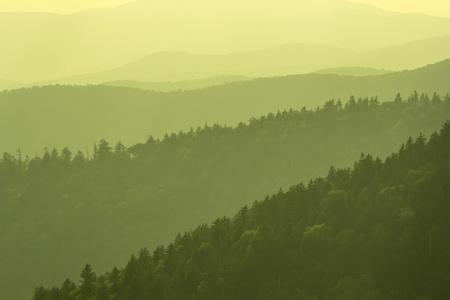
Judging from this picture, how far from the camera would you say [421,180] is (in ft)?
371

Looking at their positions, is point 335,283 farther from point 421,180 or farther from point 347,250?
point 421,180

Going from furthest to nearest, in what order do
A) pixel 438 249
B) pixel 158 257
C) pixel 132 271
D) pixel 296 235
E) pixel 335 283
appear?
1. pixel 158 257
2. pixel 132 271
3. pixel 296 235
4. pixel 335 283
5. pixel 438 249

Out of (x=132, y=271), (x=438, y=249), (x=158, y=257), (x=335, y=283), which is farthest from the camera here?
(x=158, y=257)

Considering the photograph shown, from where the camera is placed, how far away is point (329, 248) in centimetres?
10781

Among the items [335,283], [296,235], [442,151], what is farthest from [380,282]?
[442,151]

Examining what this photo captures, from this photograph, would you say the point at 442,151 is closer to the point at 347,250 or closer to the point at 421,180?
the point at 421,180

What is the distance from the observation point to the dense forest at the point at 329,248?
9625 cm

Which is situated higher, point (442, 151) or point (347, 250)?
point (442, 151)

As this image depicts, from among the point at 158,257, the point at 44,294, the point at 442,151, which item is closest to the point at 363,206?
the point at 442,151

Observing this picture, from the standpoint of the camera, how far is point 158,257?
433 ft

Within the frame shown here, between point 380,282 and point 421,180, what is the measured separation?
77.2 feet

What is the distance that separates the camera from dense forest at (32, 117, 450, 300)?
9625 centimetres

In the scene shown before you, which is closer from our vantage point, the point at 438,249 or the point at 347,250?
the point at 438,249

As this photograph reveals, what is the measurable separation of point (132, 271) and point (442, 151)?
55814 millimetres
